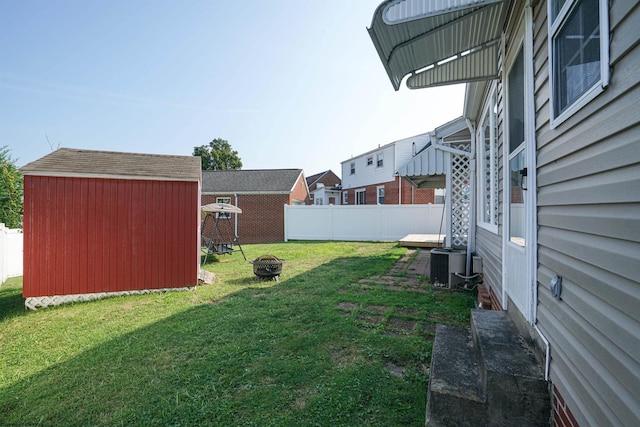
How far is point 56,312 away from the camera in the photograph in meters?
5.23

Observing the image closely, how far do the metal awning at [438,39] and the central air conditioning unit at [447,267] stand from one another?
330cm

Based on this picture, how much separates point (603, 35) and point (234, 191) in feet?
60.1

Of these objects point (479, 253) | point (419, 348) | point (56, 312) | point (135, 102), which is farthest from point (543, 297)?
point (135, 102)

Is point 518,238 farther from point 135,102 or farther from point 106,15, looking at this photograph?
point 135,102

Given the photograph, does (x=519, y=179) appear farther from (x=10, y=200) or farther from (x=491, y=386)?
(x=10, y=200)

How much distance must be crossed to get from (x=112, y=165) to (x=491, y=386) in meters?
7.21

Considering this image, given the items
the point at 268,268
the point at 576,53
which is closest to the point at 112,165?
the point at 268,268

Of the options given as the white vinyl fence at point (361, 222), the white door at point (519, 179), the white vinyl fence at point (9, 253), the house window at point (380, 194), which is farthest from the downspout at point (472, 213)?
the house window at point (380, 194)

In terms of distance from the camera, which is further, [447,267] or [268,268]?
[268,268]

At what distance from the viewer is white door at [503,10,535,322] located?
6.96 feet

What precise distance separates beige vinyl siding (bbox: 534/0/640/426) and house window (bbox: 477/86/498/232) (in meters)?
2.51

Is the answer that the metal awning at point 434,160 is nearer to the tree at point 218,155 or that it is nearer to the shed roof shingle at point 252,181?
the shed roof shingle at point 252,181

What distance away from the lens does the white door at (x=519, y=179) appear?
6.96 ft

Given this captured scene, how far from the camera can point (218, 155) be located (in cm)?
3859
